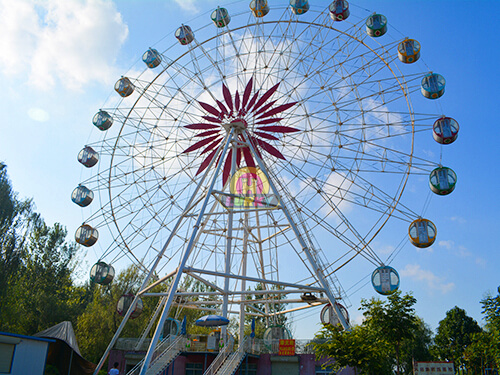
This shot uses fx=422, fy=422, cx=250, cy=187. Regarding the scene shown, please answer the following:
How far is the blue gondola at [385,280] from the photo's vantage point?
18672 millimetres

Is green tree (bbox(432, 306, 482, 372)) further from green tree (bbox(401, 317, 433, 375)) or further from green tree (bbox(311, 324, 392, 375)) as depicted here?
green tree (bbox(311, 324, 392, 375))

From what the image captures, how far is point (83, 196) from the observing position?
2462cm

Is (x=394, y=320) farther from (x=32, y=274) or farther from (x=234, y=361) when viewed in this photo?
(x=32, y=274)

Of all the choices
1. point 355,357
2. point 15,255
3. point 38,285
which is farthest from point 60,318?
point 355,357

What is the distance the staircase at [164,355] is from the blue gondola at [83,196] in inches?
364

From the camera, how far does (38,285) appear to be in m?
39.6

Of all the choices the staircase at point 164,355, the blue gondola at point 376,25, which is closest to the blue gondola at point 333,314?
the staircase at point 164,355

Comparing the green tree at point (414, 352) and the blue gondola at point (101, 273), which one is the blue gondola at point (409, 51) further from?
the green tree at point (414, 352)

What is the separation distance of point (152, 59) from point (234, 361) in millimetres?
17307

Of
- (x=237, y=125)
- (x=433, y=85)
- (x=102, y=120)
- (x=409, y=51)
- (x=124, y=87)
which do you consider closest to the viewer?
(x=433, y=85)

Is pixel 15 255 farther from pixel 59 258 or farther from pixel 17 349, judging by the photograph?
pixel 17 349

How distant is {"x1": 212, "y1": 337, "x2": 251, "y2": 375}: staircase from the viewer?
1881 centimetres

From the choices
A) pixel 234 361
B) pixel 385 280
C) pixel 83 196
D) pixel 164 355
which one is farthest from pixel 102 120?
pixel 385 280

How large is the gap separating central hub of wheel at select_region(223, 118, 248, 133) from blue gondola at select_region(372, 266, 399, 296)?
10.1m
